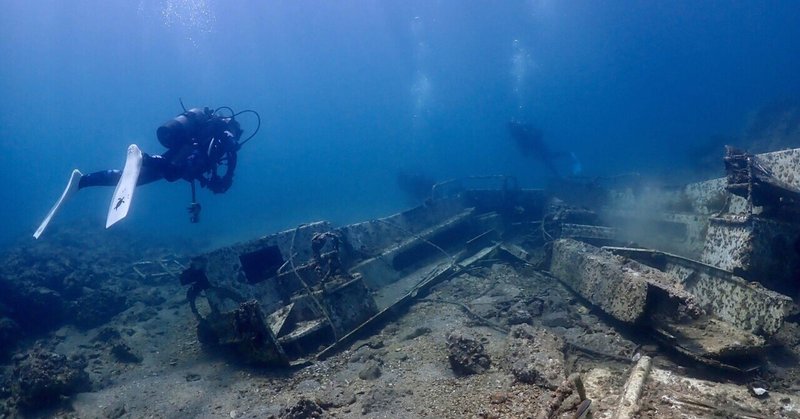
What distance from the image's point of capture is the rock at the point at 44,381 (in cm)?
590

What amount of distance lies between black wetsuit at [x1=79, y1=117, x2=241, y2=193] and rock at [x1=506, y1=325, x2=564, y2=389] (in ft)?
22.5

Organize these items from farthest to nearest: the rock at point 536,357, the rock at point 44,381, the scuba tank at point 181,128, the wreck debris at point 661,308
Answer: the scuba tank at point 181,128, the rock at point 44,381, the wreck debris at point 661,308, the rock at point 536,357

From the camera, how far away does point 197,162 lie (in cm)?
834

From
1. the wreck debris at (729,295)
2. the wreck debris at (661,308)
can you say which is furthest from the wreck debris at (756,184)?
the wreck debris at (661,308)

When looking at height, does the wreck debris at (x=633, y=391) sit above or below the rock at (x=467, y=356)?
above

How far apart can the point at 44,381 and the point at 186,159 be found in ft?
14.3

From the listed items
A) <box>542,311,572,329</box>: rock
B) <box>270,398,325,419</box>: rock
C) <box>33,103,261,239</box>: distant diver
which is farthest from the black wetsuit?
<box>542,311,572,329</box>: rock

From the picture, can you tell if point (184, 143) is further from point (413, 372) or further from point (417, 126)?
point (417, 126)

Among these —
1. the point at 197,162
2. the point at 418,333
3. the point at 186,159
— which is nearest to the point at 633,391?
the point at 418,333

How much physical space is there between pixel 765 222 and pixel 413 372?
5.01 meters

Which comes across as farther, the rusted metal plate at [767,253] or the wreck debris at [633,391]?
the rusted metal plate at [767,253]

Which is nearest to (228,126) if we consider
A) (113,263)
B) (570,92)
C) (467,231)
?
(467,231)

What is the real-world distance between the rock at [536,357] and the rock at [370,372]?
1.69 metres

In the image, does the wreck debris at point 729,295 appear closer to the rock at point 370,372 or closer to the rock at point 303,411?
the rock at point 370,372
